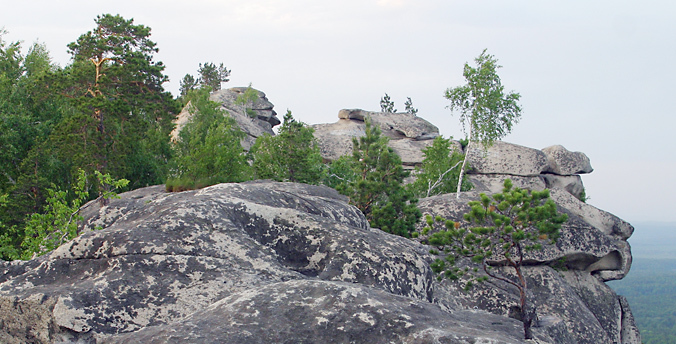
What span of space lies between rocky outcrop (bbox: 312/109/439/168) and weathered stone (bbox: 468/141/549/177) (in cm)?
559

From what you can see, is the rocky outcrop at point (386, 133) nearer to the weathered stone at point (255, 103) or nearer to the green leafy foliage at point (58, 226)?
the weathered stone at point (255, 103)

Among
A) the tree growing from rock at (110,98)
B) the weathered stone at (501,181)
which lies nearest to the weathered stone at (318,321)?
the tree growing from rock at (110,98)

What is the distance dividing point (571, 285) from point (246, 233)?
2151 centimetres

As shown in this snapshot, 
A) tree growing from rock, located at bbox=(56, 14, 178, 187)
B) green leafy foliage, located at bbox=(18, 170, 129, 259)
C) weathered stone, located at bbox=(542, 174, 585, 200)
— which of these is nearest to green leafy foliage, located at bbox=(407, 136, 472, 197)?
weathered stone, located at bbox=(542, 174, 585, 200)

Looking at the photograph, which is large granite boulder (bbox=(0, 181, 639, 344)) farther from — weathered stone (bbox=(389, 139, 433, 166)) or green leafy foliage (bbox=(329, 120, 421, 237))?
weathered stone (bbox=(389, 139, 433, 166))

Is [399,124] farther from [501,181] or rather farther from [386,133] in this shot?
[501,181]

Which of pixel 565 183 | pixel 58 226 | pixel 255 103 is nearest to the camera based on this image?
pixel 58 226

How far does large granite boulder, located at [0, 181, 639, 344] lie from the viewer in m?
5.32

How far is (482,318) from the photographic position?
6789 millimetres

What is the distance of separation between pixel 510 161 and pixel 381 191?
30878 millimetres

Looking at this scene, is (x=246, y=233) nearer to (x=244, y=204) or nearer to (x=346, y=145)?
(x=244, y=204)

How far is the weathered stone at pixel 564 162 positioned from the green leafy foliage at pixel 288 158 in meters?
27.5

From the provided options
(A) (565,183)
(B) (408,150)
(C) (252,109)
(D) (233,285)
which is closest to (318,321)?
(D) (233,285)

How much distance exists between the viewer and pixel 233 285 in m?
6.92
